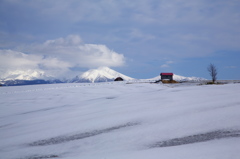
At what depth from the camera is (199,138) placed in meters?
4.97

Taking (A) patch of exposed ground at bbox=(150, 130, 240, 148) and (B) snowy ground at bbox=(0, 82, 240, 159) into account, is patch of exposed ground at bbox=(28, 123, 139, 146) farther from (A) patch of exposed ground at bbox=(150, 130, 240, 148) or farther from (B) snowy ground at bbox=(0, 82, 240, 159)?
(A) patch of exposed ground at bbox=(150, 130, 240, 148)

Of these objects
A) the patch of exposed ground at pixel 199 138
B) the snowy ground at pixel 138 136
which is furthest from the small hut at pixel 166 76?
the patch of exposed ground at pixel 199 138

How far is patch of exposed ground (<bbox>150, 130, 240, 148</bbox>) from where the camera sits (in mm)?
4832

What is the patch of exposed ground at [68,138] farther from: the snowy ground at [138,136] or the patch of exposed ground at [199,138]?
the patch of exposed ground at [199,138]

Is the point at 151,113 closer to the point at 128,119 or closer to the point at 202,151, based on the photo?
the point at 128,119

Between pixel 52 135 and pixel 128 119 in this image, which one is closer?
pixel 52 135

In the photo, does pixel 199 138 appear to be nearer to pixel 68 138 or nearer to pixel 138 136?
pixel 138 136

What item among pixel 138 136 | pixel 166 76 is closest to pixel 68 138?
pixel 138 136

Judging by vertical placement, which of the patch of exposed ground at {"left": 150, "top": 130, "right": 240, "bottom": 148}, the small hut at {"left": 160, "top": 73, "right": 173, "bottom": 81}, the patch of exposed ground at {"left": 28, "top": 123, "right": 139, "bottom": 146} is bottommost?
the patch of exposed ground at {"left": 28, "top": 123, "right": 139, "bottom": 146}

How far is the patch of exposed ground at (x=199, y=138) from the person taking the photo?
483cm

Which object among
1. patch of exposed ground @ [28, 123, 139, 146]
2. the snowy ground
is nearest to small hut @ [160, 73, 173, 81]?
the snowy ground

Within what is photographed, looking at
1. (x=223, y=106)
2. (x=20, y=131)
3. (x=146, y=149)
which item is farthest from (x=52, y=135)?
(x=223, y=106)

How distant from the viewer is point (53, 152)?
5.31 meters

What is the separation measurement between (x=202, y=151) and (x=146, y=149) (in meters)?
1.23
